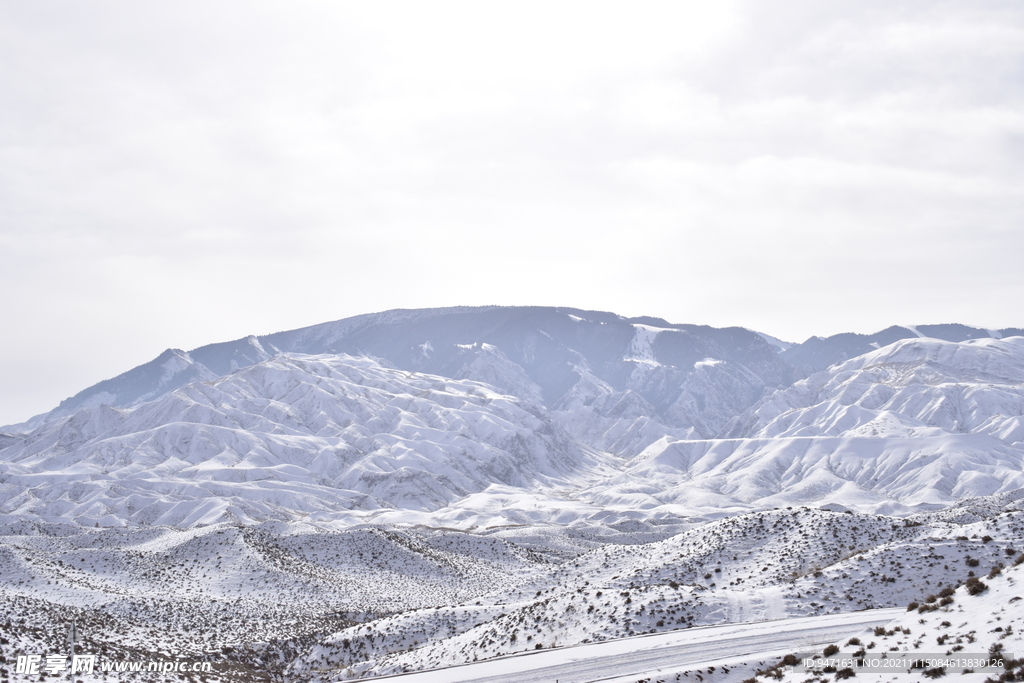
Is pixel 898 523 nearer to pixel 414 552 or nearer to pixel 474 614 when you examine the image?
pixel 474 614

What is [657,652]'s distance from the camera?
30.3m

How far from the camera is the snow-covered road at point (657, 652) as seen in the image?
28.3m

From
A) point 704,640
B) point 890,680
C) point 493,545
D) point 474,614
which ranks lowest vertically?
point 493,545

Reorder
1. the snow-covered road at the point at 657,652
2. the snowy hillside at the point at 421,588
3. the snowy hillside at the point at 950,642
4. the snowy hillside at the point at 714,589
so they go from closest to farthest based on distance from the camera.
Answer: the snowy hillside at the point at 950,642 < the snow-covered road at the point at 657,652 < the snowy hillside at the point at 714,589 < the snowy hillside at the point at 421,588

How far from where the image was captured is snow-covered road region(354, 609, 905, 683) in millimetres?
28266

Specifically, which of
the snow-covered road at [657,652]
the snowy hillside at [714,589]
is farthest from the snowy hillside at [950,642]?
the snowy hillside at [714,589]

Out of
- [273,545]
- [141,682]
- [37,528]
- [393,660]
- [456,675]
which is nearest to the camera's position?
[456,675]

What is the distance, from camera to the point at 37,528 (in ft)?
396

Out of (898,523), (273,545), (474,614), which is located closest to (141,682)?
(474,614)

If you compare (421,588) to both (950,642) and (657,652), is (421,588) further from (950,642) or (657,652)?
(950,642)

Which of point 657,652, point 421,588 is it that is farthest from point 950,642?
point 421,588

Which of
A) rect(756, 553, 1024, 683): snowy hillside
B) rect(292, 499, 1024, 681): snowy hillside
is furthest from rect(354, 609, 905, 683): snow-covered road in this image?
rect(756, 553, 1024, 683): snowy hillside

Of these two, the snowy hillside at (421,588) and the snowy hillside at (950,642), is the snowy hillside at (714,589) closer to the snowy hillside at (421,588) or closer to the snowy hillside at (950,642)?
the snowy hillside at (421,588)

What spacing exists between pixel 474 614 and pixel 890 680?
1375 inches
